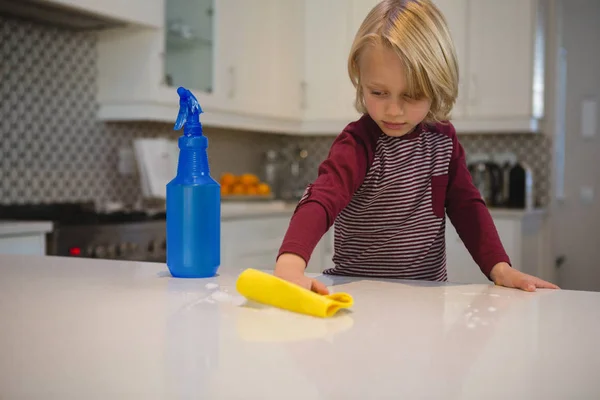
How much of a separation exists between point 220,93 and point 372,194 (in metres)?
2.18

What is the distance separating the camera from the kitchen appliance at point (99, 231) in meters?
2.14

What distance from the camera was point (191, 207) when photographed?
37.0 inches

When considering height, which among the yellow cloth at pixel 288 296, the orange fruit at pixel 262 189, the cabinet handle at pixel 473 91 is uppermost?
the cabinet handle at pixel 473 91

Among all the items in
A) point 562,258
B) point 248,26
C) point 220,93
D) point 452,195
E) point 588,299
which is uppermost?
point 248,26

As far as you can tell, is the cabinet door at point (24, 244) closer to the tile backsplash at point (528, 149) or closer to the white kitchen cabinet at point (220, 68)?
the white kitchen cabinet at point (220, 68)

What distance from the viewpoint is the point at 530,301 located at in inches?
32.3

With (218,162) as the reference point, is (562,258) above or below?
below

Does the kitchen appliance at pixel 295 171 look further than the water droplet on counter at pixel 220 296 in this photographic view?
Yes

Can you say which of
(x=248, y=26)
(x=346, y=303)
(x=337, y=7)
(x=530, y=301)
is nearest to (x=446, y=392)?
(x=346, y=303)

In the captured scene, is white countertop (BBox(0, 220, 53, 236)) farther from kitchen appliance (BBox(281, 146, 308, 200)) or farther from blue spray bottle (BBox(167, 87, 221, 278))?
kitchen appliance (BBox(281, 146, 308, 200))

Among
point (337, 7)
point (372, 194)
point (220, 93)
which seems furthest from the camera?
point (337, 7)

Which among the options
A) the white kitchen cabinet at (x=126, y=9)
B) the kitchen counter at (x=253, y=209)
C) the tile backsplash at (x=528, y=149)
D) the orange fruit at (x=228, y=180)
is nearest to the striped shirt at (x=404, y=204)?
the white kitchen cabinet at (x=126, y=9)

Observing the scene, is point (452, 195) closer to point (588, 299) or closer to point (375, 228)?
point (375, 228)

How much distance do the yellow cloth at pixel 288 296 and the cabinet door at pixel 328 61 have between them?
9.85 feet
